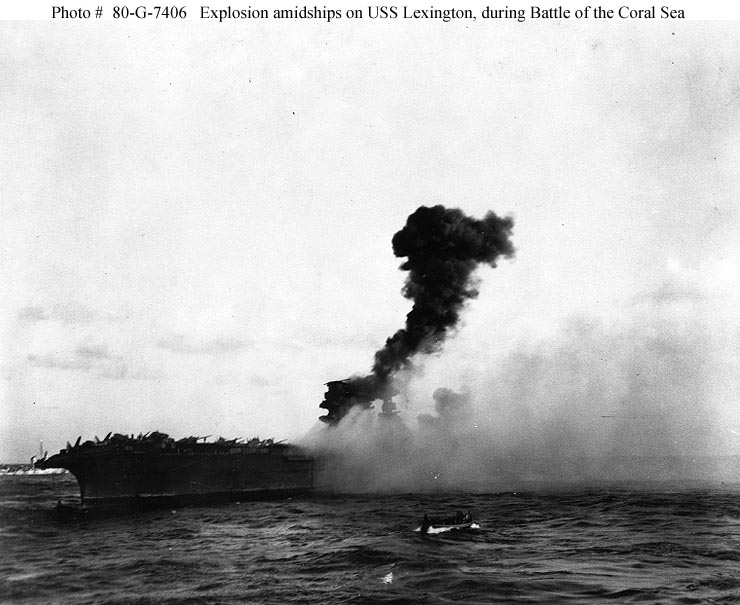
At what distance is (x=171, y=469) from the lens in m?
44.6

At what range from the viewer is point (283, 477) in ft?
169

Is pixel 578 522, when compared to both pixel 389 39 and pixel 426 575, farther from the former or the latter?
pixel 389 39

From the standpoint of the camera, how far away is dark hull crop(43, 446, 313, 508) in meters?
42.5

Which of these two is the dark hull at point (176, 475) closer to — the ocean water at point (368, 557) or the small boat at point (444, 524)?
the ocean water at point (368, 557)

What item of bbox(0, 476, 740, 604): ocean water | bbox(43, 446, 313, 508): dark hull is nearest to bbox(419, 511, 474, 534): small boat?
bbox(0, 476, 740, 604): ocean water

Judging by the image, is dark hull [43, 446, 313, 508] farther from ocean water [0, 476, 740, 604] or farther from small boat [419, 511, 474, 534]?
small boat [419, 511, 474, 534]

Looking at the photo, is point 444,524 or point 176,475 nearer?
point 444,524

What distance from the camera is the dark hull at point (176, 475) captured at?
42.5 m

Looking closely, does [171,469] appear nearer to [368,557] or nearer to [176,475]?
[176,475]

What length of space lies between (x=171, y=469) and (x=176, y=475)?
0.78 meters

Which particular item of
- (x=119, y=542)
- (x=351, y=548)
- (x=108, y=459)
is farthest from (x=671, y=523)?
(x=108, y=459)

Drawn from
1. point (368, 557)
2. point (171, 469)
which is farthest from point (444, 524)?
point (171, 469)

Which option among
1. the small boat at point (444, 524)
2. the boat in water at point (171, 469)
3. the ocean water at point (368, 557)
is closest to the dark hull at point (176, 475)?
the boat in water at point (171, 469)

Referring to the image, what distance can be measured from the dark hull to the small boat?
21089mm
